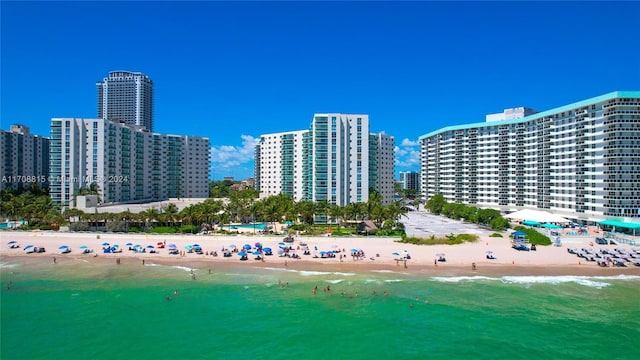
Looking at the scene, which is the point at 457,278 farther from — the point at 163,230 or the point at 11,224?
the point at 11,224

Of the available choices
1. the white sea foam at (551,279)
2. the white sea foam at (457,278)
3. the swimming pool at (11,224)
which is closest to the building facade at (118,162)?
the swimming pool at (11,224)

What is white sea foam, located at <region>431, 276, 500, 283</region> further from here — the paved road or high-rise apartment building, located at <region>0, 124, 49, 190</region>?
high-rise apartment building, located at <region>0, 124, 49, 190</region>

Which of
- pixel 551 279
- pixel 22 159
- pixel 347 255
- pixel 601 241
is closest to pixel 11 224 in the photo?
pixel 22 159

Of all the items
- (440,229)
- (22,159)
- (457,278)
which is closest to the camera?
(457,278)

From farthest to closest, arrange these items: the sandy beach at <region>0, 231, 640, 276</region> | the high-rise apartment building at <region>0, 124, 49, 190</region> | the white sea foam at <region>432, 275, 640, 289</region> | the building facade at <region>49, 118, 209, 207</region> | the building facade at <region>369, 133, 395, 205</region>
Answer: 1. the high-rise apartment building at <region>0, 124, 49, 190</region>
2. the building facade at <region>369, 133, 395, 205</region>
3. the building facade at <region>49, 118, 209, 207</region>
4. the sandy beach at <region>0, 231, 640, 276</region>
5. the white sea foam at <region>432, 275, 640, 289</region>

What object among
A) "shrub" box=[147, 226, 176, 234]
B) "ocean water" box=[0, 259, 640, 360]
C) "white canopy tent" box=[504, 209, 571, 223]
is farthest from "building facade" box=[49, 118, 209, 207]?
"white canopy tent" box=[504, 209, 571, 223]
